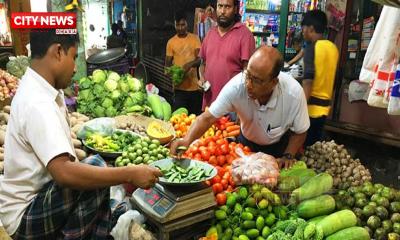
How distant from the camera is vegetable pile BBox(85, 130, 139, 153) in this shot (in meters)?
3.18

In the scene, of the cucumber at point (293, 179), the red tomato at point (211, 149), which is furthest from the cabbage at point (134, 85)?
the cucumber at point (293, 179)

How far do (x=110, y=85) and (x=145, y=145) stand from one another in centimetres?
201

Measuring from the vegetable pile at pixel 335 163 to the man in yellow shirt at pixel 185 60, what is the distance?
2850 millimetres

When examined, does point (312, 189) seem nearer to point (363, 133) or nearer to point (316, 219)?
point (316, 219)

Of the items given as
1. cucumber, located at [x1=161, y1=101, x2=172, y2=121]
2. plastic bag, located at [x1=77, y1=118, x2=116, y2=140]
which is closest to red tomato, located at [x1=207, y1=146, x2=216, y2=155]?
plastic bag, located at [x1=77, y1=118, x2=116, y2=140]

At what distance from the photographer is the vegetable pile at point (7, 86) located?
4.13 metres

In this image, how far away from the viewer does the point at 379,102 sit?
1960 mm

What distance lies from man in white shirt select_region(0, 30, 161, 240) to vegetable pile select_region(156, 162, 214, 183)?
0.72ft

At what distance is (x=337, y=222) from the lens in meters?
2.21

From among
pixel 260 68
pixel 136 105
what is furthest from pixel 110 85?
pixel 260 68

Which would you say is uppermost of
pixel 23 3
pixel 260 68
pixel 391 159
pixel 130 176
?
pixel 23 3

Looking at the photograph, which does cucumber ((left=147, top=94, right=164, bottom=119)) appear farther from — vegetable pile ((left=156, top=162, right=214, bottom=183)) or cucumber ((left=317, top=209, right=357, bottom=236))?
cucumber ((left=317, top=209, right=357, bottom=236))

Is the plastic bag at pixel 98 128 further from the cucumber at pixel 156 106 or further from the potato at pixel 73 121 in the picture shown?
the cucumber at pixel 156 106

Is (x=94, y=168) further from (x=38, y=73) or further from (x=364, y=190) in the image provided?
(x=364, y=190)
